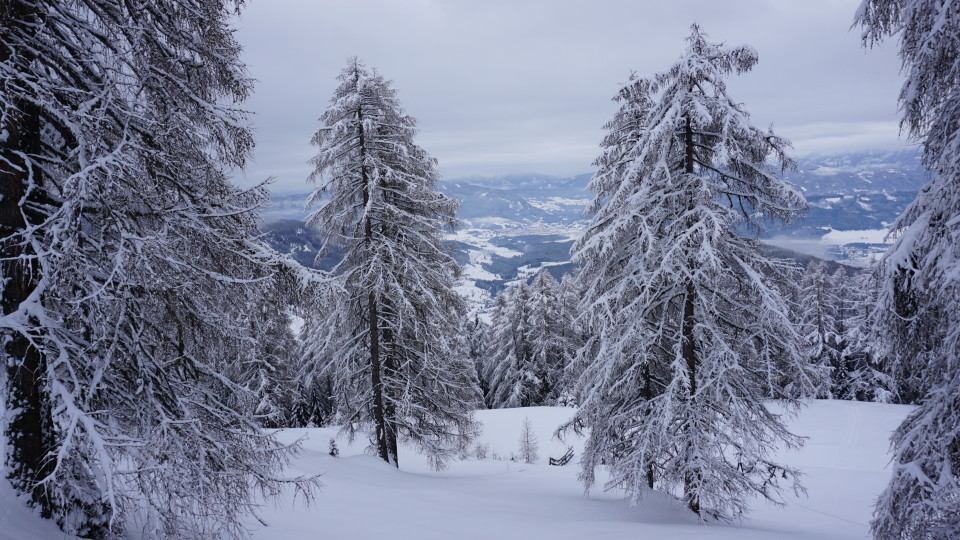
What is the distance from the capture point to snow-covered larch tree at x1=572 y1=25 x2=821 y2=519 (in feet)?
27.1

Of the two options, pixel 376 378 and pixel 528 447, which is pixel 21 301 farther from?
pixel 528 447

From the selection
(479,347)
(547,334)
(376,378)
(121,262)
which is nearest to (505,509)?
(376,378)

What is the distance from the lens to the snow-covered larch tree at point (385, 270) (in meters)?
12.5

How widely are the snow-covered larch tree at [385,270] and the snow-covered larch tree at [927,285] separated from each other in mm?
9399

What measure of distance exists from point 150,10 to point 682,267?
8.11 m

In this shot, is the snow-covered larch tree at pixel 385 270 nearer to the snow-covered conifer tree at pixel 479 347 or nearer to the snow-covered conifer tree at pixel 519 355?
the snow-covered conifer tree at pixel 519 355

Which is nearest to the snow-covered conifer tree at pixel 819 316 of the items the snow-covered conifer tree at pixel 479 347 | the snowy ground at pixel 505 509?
the snowy ground at pixel 505 509

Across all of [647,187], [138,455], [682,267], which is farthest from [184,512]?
[647,187]

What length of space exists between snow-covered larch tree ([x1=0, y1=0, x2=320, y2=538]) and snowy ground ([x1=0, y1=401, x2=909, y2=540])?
0.94m

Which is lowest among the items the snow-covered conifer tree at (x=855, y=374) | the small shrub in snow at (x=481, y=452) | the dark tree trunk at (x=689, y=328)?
the small shrub in snow at (x=481, y=452)

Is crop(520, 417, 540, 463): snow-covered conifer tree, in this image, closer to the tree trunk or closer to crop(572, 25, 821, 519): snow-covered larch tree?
the tree trunk

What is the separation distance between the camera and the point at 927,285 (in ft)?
18.0

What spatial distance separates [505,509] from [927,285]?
303 inches

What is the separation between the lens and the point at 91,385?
383 cm
